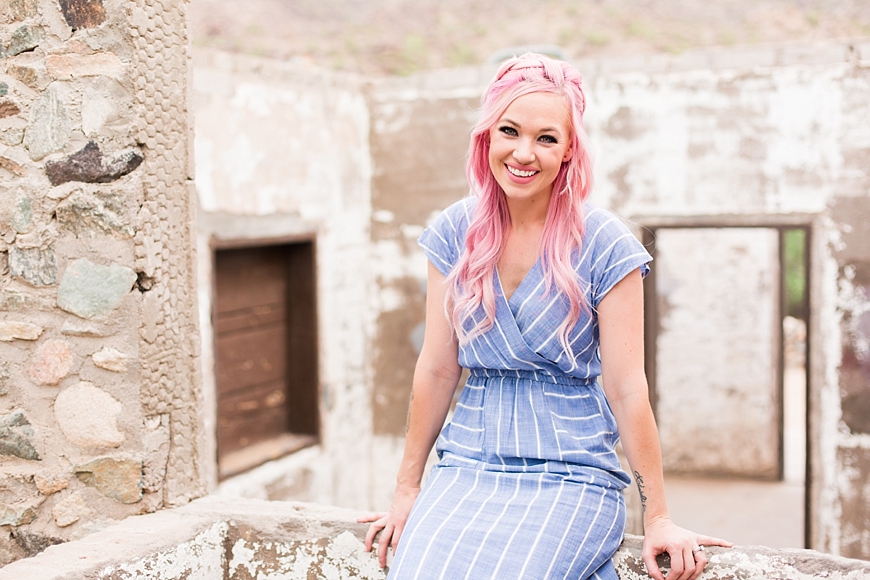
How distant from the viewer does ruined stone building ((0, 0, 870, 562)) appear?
202cm

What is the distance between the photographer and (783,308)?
6.78m

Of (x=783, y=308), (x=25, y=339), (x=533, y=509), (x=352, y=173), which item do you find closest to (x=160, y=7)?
(x=25, y=339)

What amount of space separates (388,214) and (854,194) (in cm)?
266

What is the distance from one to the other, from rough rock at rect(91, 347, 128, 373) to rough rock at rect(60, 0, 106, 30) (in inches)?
28.6

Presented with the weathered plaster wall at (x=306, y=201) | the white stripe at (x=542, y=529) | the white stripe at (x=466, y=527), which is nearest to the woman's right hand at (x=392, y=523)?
the white stripe at (x=466, y=527)

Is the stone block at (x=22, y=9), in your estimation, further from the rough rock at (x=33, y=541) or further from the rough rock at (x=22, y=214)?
the rough rock at (x=33, y=541)

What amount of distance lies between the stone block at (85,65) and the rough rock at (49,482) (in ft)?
2.98

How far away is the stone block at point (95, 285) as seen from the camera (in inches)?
79.9

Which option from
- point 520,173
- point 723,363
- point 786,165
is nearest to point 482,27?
point 723,363

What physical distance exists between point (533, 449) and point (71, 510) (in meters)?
1.09

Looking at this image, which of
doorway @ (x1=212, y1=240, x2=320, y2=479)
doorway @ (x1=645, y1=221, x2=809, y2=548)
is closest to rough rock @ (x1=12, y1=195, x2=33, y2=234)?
doorway @ (x1=212, y1=240, x2=320, y2=479)

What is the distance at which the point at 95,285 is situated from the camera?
2.03m

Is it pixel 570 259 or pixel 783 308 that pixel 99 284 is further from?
pixel 783 308

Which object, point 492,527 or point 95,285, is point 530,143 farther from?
point 95,285
